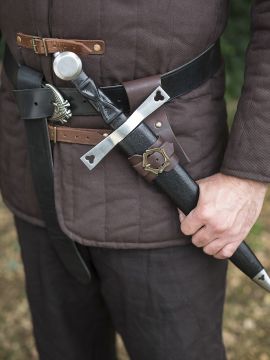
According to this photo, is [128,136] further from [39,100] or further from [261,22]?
[261,22]

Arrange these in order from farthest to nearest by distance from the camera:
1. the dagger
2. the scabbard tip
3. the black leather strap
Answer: the scabbard tip
the black leather strap
the dagger

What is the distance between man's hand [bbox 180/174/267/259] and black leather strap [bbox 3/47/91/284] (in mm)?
313

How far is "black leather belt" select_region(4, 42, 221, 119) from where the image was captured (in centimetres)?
124

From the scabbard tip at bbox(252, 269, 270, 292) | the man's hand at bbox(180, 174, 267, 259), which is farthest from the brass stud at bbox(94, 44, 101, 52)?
the scabbard tip at bbox(252, 269, 270, 292)

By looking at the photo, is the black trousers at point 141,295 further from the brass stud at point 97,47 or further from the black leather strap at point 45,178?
the brass stud at point 97,47

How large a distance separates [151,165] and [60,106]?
24 cm

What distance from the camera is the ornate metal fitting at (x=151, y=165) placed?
1253 millimetres

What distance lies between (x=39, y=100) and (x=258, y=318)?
6.01 ft

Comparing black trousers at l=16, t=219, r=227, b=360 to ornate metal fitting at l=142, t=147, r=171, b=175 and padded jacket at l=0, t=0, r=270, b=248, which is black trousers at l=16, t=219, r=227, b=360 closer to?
padded jacket at l=0, t=0, r=270, b=248

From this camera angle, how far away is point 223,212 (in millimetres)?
1261

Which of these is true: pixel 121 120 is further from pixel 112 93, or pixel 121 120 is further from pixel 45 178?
pixel 45 178

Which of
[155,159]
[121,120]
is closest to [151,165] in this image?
[155,159]

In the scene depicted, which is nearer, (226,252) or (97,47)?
(97,47)

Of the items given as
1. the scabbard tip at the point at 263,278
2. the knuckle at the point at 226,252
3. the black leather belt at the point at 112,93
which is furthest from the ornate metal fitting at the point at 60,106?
the scabbard tip at the point at 263,278
